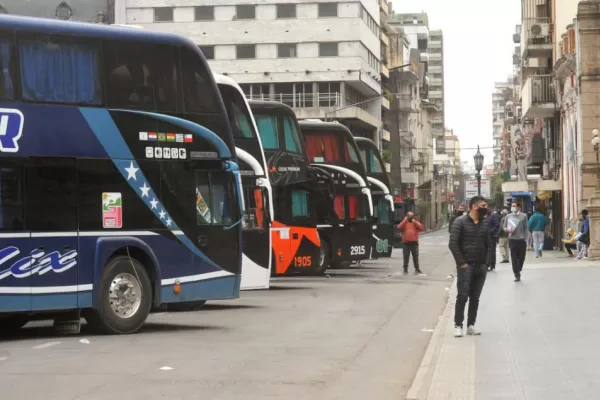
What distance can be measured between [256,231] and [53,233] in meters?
8.35

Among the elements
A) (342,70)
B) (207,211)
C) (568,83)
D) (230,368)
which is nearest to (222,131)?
(207,211)

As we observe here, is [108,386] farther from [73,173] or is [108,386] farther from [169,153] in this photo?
[169,153]

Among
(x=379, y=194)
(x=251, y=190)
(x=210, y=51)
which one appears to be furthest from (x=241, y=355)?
(x=210, y=51)

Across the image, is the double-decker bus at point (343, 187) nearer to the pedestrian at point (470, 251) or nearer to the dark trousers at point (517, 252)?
the dark trousers at point (517, 252)

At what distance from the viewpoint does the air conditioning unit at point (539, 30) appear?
5950cm

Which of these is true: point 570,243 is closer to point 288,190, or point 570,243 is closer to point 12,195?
point 288,190

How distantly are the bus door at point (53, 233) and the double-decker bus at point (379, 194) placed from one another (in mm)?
28508

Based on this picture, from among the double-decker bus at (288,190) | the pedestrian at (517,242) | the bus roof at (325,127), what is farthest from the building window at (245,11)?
the pedestrian at (517,242)

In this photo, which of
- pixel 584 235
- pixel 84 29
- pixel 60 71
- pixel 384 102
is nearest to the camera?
pixel 60 71

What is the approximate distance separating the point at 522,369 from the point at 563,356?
1260 millimetres

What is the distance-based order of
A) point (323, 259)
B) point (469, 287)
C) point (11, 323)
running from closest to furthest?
1. point (469, 287)
2. point (11, 323)
3. point (323, 259)

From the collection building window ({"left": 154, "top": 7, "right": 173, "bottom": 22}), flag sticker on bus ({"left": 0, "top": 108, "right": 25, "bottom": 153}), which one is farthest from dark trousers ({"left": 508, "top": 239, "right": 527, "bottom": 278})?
building window ({"left": 154, "top": 7, "right": 173, "bottom": 22})

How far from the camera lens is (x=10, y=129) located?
52.7ft

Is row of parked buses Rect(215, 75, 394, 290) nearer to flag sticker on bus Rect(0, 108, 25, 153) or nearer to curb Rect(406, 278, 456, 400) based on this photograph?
curb Rect(406, 278, 456, 400)
